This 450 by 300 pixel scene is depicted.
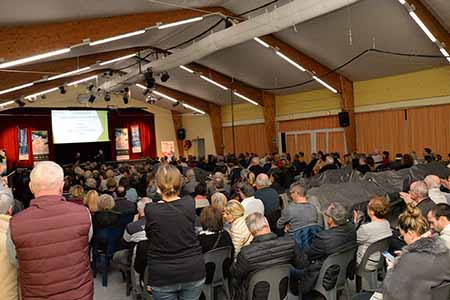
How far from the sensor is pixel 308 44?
11289 millimetres

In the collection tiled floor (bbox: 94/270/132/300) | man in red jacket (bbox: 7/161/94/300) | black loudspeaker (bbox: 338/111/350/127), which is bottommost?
tiled floor (bbox: 94/270/132/300)

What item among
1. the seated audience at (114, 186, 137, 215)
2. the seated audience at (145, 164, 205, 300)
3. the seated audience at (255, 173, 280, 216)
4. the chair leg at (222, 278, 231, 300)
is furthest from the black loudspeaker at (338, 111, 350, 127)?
the seated audience at (145, 164, 205, 300)

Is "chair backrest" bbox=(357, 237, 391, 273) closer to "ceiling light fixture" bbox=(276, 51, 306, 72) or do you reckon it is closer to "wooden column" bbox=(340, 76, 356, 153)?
"ceiling light fixture" bbox=(276, 51, 306, 72)

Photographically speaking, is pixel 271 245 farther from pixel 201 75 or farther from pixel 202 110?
pixel 202 110

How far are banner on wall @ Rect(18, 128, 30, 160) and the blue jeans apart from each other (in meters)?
17.9

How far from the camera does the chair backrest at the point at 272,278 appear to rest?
3.02 meters

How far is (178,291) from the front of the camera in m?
2.63

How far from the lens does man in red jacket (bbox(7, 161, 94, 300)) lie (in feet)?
6.50

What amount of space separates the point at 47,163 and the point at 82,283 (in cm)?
65

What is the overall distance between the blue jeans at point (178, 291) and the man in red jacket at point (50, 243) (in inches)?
21.9

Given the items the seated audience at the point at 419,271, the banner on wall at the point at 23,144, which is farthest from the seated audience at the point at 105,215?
the banner on wall at the point at 23,144

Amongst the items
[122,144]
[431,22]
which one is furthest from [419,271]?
[122,144]

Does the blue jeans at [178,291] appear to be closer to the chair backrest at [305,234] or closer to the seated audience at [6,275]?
the seated audience at [6,275]

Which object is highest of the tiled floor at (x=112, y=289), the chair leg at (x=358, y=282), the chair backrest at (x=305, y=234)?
the chair backrest at (x=305, y=234)
